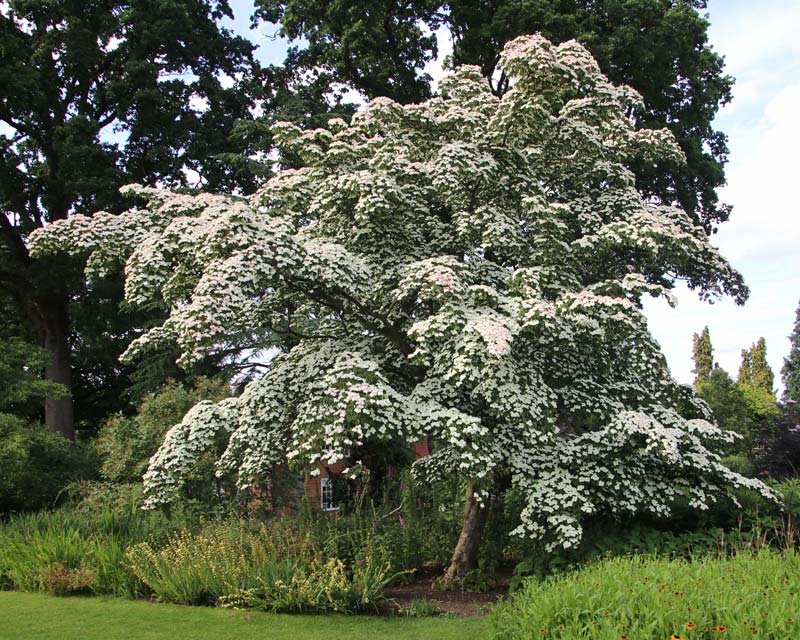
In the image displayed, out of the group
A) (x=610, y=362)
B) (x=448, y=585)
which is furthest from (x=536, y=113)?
(x=448, y=585)

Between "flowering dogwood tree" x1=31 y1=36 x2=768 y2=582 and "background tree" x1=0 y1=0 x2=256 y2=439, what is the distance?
10.2 meters

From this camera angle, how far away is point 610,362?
852 centimetres

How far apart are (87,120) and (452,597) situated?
1544 centimetres

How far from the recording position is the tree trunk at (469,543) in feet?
28.4

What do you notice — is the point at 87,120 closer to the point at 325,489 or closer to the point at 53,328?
the point at 53,328

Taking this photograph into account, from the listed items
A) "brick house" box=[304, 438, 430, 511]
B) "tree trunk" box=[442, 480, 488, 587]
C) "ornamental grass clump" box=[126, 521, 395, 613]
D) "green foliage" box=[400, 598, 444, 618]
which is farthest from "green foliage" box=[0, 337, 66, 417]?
"green foliage" box=[400, 598, 444, 618]

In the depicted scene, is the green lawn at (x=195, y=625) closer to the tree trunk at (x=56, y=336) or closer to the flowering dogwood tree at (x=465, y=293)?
the flowering dogwood tree at (x=465, y=293)

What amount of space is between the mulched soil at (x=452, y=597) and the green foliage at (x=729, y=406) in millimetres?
13793

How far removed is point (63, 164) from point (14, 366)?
20.3ft

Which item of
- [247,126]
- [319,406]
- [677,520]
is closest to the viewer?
[319,406]

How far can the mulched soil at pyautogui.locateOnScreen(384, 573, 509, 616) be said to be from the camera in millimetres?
7542

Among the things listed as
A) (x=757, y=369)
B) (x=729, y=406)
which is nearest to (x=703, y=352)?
(x=757, y=369)

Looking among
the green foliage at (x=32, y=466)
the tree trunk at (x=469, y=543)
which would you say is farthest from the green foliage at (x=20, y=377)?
the tree trunk at (x=469, y=543)

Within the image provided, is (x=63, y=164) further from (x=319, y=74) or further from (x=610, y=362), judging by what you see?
(x=610, y=362)
